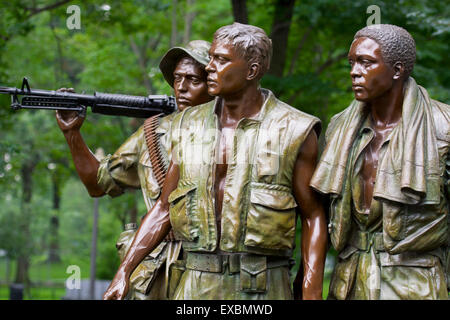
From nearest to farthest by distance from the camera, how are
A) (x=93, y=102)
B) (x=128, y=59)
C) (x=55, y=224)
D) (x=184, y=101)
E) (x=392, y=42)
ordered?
(x=392, y=42)
(x=184, y=101)
(x=93, y=102)
(x=128, y=59)
(x=55, y=224)

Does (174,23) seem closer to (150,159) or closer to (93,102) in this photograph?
(93,102)

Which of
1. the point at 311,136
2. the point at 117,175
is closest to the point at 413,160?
the point at 311,136

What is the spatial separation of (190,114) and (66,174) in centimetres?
1476

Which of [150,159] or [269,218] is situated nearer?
[269,218]

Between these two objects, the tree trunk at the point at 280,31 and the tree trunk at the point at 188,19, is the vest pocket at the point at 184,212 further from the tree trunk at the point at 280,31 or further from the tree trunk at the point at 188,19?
the tree trunk at the point at 188,19

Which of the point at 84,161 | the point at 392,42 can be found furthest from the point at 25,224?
the point at 392,42

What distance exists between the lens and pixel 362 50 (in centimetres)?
570

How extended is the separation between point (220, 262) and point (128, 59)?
14.7 meters

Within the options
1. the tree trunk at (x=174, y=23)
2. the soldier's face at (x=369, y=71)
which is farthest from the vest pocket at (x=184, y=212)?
the tree trunk at (x=174, y=23)

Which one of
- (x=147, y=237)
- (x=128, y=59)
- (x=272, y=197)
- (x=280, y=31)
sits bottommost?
(x=147, y=237)

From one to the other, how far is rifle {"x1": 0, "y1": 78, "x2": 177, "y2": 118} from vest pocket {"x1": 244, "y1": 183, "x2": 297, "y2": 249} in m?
2.45

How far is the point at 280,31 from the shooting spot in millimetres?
14133

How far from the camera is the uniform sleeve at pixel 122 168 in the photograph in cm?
776

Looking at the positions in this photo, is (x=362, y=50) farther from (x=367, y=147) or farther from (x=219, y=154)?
(x=219, y=154)
